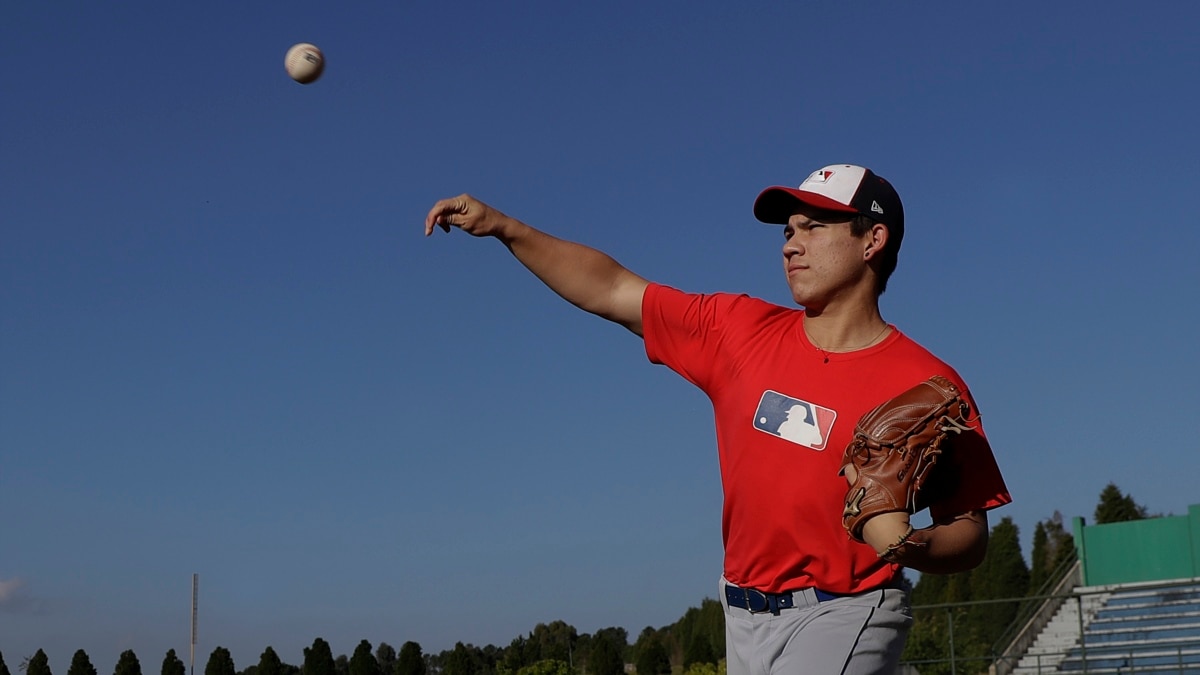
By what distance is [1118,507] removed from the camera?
130 feet

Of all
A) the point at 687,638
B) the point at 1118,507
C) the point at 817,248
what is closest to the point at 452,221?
the point at 817,248

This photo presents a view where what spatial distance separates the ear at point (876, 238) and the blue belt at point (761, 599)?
1218mm

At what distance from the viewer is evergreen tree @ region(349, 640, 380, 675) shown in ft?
126

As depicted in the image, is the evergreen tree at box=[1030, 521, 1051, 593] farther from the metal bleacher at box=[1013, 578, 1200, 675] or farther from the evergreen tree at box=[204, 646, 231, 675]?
the evergreen tree at box=[204, 646, 231, 675]

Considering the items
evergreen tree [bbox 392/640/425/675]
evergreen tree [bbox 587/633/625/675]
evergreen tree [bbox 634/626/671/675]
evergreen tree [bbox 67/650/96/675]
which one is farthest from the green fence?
evergreen tree [bbox 67/650/96/675]

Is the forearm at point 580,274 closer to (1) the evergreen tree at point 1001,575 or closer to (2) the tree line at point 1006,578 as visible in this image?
(2) the tree line at point 1006,578

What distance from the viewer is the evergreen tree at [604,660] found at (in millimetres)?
39625

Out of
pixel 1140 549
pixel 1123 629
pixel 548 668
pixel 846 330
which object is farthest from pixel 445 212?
pixel 1140 549

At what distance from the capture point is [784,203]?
471cm

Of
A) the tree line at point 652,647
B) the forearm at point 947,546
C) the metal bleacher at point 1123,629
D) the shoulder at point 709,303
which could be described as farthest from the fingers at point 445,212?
the tree line at point 652,647

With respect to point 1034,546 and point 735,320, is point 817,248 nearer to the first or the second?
point 735,320

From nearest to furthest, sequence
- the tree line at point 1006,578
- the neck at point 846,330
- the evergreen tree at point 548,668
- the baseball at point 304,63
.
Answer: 1. the neck at point 846,330
2. the baseball at point 304,63
3. the evergreen tree at point 548,668
4. the tree line at point 1006,578

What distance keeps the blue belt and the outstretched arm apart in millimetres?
1125

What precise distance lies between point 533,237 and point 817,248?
3.72 ft
